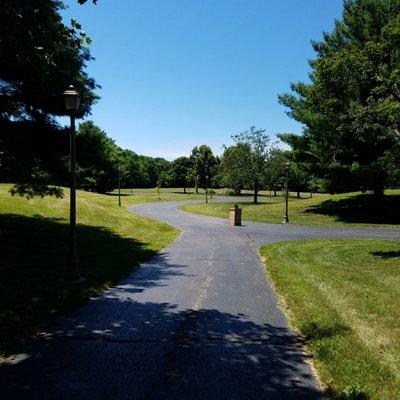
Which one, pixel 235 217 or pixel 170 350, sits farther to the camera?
pixel 235 217

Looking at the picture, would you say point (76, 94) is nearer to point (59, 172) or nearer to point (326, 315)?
point (326, 315)

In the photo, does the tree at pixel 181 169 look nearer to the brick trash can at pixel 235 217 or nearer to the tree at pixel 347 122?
the tree at pixel 347 122

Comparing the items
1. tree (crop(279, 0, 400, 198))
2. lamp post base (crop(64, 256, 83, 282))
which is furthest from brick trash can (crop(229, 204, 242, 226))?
lamp post base (crop(64, 256, 83, 282))

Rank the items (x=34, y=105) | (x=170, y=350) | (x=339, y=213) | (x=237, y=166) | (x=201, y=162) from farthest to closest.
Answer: (x=201, y=162)
(x=237, y=166)
(x=339, y=213)
(x=34, y=105)
(x=170, y=350)

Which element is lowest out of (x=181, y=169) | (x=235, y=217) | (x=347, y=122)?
(x=235, y=217)

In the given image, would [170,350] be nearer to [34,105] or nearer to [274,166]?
[34,105]

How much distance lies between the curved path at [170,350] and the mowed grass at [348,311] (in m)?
0.40

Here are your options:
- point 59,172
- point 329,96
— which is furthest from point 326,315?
point 59,172

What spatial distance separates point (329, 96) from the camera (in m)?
18.9

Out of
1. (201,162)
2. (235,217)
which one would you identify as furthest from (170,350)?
(201,162)

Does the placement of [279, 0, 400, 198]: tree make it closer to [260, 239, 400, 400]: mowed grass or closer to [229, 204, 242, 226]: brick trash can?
[229, 204, 242, 226]: brick trash can

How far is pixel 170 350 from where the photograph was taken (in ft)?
22.0

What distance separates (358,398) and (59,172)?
1818 cm

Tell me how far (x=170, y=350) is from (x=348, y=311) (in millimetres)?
4107
